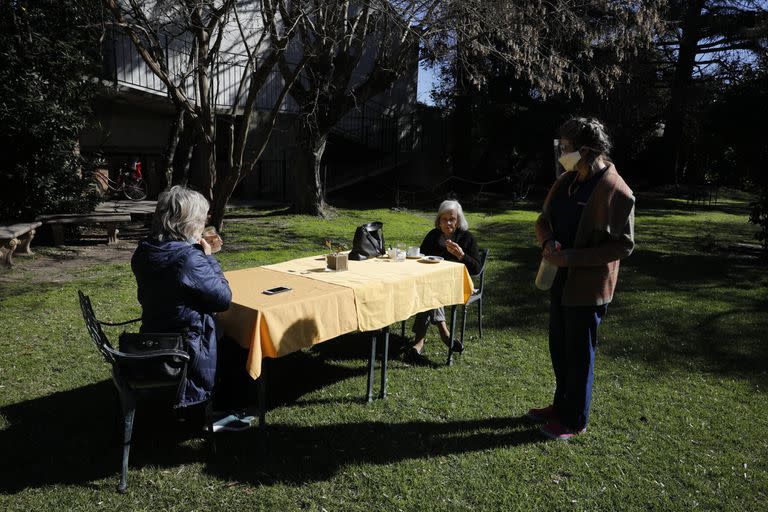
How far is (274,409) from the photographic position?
3.89 metres

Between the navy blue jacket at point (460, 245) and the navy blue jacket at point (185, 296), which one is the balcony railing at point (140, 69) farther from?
the navy blue jacket at point (185, 296)

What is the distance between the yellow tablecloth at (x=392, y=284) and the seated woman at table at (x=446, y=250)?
24 cm

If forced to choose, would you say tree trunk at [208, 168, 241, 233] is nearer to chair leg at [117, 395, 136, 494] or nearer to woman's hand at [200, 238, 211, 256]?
woman's hand at [200, 238, 211, 256]

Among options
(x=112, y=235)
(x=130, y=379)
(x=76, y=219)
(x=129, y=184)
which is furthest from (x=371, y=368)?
(x=129, y=184)

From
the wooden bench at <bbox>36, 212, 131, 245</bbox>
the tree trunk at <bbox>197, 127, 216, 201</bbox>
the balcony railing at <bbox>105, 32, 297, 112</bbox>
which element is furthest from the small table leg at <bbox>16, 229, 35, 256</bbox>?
the balcony railing at <bbox>105, 32, 297, 112</bbox>

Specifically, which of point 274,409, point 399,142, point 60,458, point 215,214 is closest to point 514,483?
point 274,409

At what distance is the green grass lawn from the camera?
3.00 m

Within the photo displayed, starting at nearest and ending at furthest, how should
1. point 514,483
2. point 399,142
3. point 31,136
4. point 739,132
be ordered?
point 514,483 → point 31,136 → point 739,132 → point 399,142

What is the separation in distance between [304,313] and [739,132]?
959 centimetres

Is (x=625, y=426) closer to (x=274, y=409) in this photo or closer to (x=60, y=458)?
(x=274, y=409)

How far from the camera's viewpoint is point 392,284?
13.2 feet

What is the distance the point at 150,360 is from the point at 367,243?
7.27ft

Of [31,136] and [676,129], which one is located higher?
[676,129]

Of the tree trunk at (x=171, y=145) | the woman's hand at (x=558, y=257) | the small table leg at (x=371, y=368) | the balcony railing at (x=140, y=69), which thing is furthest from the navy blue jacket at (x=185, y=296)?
the tree trunk at (x=171, y=145)
